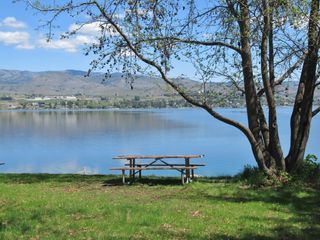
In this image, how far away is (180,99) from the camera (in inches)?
623

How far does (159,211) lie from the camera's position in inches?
403

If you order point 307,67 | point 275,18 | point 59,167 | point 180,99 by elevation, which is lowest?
point 59,167

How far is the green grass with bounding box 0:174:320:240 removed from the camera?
8555 mm

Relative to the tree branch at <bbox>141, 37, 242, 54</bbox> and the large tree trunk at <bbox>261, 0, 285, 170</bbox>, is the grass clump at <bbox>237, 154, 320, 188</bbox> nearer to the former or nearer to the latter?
the large tree trunk at <bbox>261, 0, 285, 170</bbox>

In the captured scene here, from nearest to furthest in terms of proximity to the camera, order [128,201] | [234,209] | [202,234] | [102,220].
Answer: [202,234] < [102,220] < [234,209] < [128,201]

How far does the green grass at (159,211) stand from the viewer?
28.1 ft

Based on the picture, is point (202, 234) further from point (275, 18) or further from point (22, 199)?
point (275, 18)

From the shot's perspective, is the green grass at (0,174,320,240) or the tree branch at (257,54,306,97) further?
the tree branch at (257,54,306,97)

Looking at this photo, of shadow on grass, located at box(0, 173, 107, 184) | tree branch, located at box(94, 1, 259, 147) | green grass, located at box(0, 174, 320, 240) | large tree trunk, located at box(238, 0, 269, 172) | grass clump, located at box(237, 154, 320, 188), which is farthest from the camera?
shadow on grass, located at box(0, 173, 107, 184)

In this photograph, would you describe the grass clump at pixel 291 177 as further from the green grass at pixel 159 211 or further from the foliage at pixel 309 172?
the green grass at pixel 159 211

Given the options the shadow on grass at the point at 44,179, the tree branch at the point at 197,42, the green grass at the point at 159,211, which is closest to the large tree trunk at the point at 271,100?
the tree branch at the point at 197,42

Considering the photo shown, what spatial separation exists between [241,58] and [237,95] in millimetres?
1390

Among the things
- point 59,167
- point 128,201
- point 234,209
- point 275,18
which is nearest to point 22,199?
point 128,201

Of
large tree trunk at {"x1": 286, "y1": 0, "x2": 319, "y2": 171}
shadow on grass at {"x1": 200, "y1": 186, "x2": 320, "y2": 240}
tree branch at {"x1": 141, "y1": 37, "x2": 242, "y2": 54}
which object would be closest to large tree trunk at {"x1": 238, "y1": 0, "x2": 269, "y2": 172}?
tree branch at {"x1": 141, "y1": 37, "x2": 242, "y2": 54}
